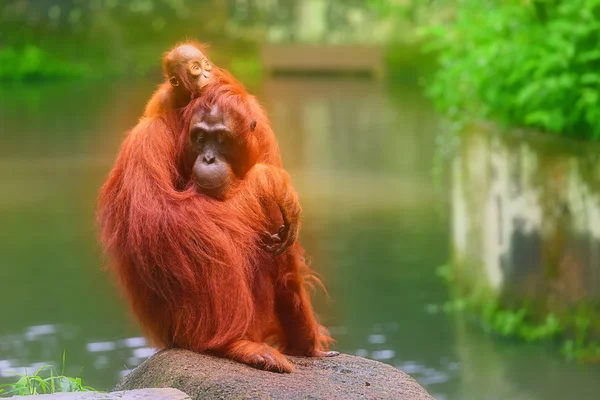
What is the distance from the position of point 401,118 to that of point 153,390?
31.6 ft

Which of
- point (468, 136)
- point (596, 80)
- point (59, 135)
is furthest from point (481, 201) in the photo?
point (59, 135)

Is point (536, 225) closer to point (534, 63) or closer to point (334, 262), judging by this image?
point (534, 63)

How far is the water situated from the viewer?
4125 millimetres

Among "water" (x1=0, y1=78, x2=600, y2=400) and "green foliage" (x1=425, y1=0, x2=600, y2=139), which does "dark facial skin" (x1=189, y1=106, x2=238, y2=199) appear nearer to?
"water" (x1=0, y1=78, x2=600, y2=400)

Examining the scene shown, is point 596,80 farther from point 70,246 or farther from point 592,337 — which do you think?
point 70,246

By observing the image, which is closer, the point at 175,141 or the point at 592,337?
A: the point at 175,141

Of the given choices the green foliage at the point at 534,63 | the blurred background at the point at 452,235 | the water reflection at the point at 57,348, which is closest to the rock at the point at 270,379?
the blurred background at the point at 452,235

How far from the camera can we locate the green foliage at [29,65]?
16.6 meters

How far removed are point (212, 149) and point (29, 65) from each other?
15.6m

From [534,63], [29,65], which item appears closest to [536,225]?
[534,63]

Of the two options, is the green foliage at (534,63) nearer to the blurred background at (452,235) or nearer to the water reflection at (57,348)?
the blurred background at (452,235)

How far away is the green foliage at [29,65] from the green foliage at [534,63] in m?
12.9

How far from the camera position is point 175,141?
202 centimetres

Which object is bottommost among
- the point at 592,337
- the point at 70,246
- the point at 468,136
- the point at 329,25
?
the point at 592,337
